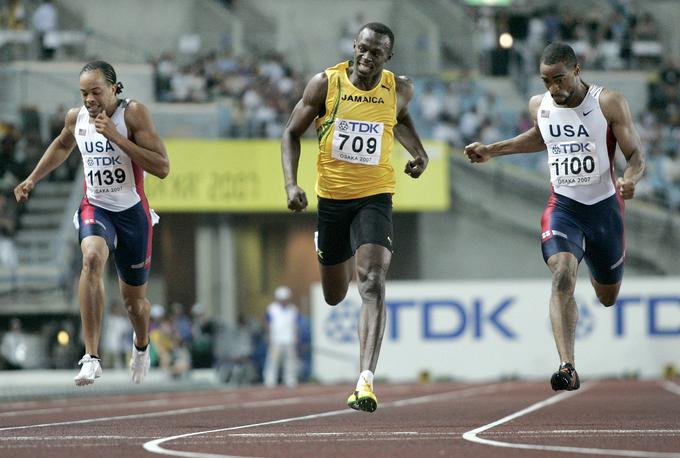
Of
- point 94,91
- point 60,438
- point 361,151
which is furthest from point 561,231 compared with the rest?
point 60,438

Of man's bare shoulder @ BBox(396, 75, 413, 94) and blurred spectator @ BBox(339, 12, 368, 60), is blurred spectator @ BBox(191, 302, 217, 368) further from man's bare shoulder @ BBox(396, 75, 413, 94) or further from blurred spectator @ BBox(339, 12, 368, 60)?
man's bare shoulder @ BBox(396, 75, 413, 94)

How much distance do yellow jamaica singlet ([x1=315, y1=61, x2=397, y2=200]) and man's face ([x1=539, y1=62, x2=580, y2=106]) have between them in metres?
1.05

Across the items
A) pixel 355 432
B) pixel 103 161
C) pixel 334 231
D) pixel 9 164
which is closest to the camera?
pixel 355 432

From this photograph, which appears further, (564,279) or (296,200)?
(564,279)

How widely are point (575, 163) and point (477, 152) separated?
704 millimetres

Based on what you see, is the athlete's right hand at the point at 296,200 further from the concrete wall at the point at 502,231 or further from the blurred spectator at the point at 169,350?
the concrete wall at the point at 502,231

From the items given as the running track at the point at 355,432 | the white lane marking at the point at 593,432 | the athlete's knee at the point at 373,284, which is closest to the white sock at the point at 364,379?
the running track at the point at 355,432

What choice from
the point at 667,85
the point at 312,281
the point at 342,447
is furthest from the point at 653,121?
the point at 342,447

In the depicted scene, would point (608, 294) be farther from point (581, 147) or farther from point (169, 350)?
point (169, 350)

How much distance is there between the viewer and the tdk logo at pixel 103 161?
10414mm

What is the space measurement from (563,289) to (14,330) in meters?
16.7

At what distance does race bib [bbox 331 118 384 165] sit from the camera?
9.91 metres

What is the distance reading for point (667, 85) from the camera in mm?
34531

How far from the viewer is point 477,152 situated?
1052 centimetres
